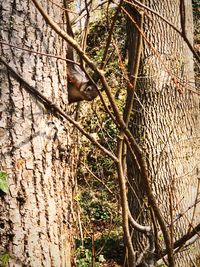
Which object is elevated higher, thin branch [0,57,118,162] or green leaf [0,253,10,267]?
thin branch [0,57,118,162]

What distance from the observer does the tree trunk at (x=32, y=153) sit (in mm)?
1150

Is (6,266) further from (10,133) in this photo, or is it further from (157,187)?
(157,187)

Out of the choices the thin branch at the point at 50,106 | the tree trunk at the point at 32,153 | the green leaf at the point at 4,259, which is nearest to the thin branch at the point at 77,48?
the thin branch at the point at 50,106

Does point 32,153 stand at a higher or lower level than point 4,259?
higher

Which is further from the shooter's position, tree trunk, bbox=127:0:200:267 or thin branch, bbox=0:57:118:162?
tree trunk, bbox=127:0:200:267

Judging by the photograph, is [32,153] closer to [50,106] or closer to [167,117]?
[50,106]

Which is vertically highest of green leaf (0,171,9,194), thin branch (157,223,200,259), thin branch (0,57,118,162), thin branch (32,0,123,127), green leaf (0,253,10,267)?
thin branch (32,0,123,127)

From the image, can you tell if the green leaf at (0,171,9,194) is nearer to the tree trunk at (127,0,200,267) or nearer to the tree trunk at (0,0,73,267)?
the tree trunk at (0,0,73,267)

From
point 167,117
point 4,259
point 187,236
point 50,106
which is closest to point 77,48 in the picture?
point 50,106

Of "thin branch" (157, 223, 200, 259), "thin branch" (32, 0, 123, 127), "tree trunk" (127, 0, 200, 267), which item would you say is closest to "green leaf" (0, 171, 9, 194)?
"thin branch" (32, 0, 123, 127)

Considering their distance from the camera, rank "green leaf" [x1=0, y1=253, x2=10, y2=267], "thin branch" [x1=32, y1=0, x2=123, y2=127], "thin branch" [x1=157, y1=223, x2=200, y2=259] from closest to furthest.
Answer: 1. "thin branch" [x1=32, y1=0, x2=123, y2=127]
2. "green leaf" [x1=0, y1=253, x2=10, y2=267]
3. "thin branch" [x1=157, y1=223, x2=200, y2=259]

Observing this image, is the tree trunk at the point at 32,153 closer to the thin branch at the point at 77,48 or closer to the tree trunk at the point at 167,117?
A: the thin branch at the point at 77,48

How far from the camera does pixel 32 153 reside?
47.9 inches

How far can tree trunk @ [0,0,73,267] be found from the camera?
1.15 meters
